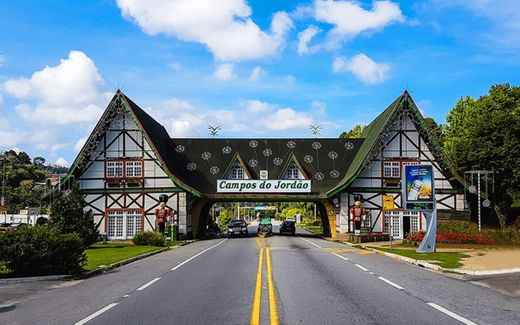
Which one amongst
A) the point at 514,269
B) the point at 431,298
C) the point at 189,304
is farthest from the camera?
the point at 514,269

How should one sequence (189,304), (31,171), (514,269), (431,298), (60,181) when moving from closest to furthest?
(189,304) < (431,298) < (514,269) < (60,181) < (31,171)

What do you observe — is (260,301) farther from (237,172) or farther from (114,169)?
(237,172)

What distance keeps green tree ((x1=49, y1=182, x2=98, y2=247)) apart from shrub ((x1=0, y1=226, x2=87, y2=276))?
17825 mm

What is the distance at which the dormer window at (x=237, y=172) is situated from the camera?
52438 millimetres

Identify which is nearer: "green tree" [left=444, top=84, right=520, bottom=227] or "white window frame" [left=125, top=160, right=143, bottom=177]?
"green tree" [left=444, top=84, right=520, bottom=227]

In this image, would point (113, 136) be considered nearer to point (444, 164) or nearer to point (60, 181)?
point (60, 181)

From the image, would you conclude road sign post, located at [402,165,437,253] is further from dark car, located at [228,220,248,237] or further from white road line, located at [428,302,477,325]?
dark car, located at [228,220,248,237]

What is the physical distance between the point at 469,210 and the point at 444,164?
16.0ft

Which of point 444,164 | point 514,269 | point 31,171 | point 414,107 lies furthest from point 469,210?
point 31,171

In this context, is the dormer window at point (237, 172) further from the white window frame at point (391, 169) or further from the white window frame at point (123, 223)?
the white window frame at point (391, 169)

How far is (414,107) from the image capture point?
46.7 m

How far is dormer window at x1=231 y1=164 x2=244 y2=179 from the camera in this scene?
52.4m

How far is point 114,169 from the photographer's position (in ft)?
158

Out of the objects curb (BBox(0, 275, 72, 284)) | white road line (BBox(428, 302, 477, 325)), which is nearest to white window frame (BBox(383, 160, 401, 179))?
curb (BBox(0, 275, 72, 284))
